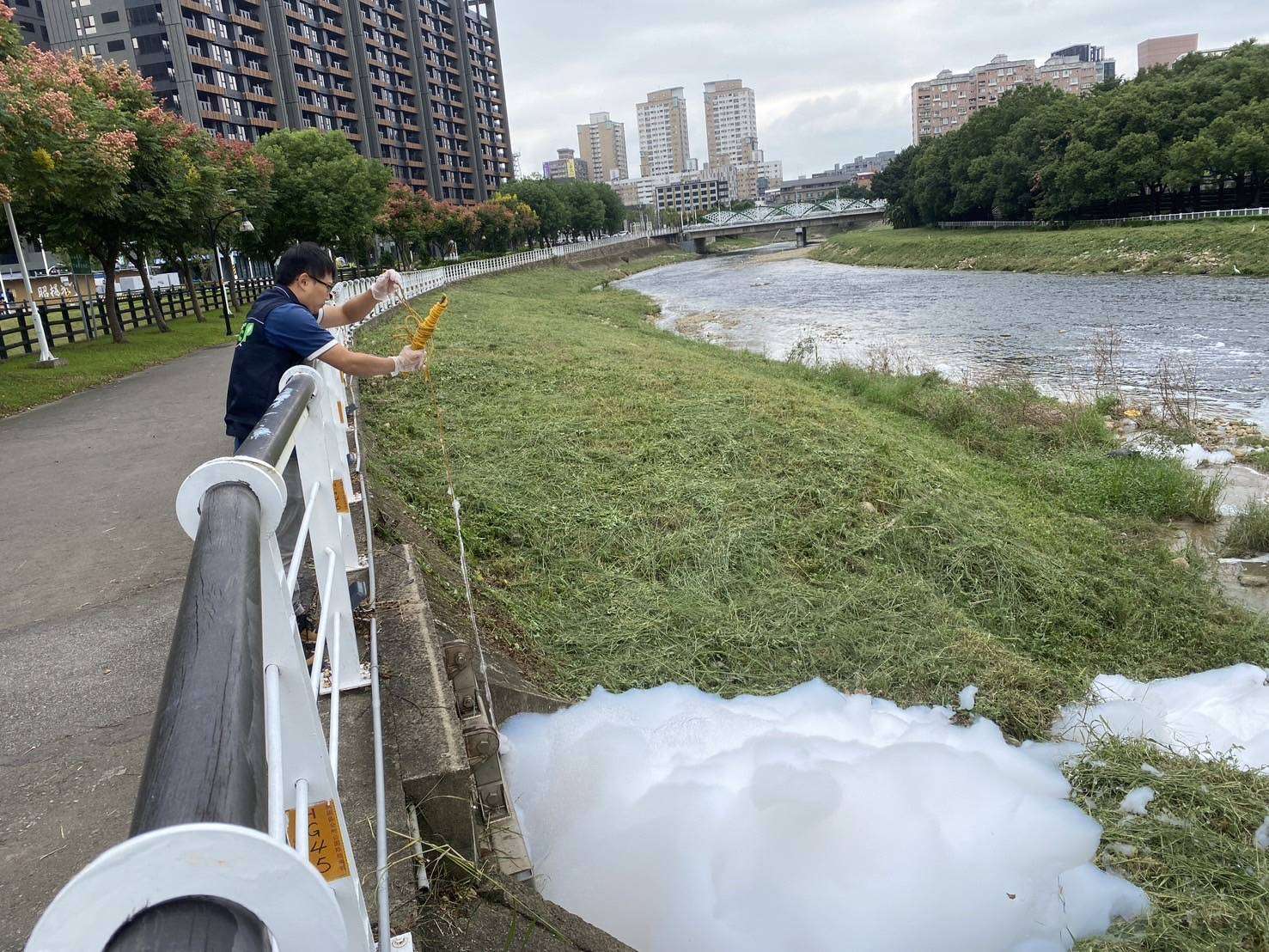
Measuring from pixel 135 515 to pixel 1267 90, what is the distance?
56.6 metres

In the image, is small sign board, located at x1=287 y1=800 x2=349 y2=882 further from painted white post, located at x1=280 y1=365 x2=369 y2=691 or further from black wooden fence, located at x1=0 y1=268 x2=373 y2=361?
black wooden fence, located at x1=0 y1=268 x2=373 y2=361

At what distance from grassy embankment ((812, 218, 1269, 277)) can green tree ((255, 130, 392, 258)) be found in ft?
96.6

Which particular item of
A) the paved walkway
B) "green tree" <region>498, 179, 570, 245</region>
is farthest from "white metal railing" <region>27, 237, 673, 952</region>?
"green tree" <region>498, 179, 570, 245</region>

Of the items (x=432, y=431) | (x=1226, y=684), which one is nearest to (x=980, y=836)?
(x=1226, y=684)

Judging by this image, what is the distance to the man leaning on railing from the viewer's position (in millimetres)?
3711

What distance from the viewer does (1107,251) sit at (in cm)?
3878

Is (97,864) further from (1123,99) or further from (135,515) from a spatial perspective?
(1123,99)

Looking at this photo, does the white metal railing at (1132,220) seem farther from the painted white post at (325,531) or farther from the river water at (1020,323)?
the painted white post at (325,531)

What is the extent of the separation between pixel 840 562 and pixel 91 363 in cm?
1458

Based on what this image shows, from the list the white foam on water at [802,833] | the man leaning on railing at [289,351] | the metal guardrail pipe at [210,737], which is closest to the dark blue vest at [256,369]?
the man leaning on railing at [289,351]

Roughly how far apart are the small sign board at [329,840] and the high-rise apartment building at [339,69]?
66039 millimetres

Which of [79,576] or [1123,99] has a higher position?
[1123,99]

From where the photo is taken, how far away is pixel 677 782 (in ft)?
13.3

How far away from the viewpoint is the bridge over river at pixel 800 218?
289 ft
